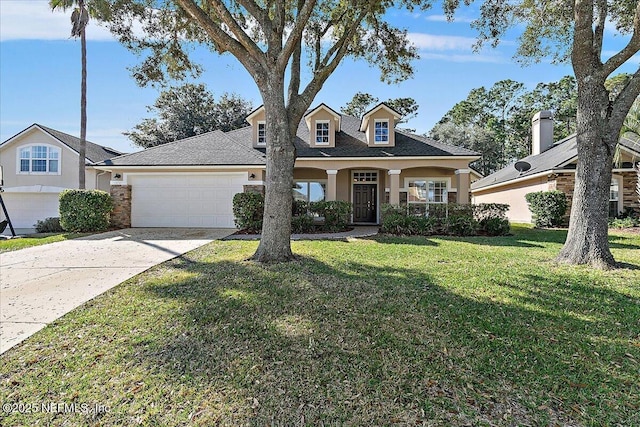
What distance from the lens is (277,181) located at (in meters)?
6.80

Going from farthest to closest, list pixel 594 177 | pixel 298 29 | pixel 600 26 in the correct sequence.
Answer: pixel 600 26, pixel 298 29, pixel 594 177

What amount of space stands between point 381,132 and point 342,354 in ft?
45.2

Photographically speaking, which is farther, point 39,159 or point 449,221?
point 39,159

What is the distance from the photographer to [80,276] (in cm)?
594

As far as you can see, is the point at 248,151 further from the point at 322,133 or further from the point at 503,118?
the point at 503,118

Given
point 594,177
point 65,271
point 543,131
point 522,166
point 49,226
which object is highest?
point 543,131

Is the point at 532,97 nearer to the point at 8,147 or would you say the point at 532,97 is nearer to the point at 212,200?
the point at 212,200

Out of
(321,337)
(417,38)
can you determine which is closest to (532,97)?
(417,38)

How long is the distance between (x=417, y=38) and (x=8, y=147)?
21276mm

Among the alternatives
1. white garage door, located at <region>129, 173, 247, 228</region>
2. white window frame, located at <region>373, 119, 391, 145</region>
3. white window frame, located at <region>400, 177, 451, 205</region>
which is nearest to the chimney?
white window frame, located at <region>400, 177, 451, 205</region>

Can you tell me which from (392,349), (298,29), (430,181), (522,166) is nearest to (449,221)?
(430,181)

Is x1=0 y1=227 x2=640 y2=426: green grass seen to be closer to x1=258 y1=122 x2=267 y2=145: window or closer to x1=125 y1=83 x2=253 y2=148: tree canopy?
x1=258 y1=122 x2=267 y2=145: window

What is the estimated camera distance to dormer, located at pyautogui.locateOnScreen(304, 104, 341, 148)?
15480 mm

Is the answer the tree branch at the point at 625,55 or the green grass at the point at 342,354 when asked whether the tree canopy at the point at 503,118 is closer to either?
the tree branch at the point at 625,55
